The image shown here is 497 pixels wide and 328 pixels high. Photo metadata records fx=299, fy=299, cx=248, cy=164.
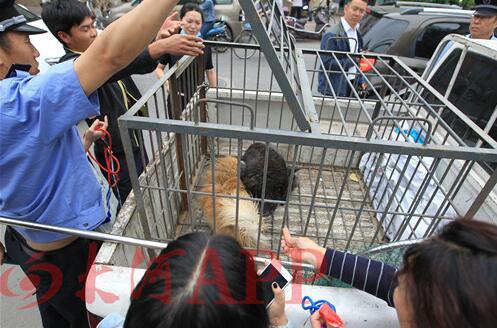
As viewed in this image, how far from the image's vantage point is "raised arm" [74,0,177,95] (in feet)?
2.52

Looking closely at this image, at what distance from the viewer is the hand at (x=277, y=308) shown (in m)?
0.98

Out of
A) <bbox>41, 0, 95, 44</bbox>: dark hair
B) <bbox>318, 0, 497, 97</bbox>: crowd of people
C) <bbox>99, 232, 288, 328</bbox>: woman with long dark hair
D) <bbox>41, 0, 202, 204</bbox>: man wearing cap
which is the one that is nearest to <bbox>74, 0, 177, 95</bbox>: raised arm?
<bbox>99, 232, 288, 328</bbox>: woman with long dark hair

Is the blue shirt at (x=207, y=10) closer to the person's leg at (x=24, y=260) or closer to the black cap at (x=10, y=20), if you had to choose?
the black cap at (x=10, y=20)

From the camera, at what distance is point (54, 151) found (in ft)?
3.41

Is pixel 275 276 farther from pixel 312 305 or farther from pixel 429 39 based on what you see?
pixel 429 39

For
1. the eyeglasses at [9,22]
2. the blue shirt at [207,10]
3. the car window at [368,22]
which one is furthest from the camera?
the blue shirt at [207,10]

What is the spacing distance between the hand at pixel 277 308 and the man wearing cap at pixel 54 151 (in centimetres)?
79

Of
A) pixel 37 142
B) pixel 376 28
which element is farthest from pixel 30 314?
pixel 376 28

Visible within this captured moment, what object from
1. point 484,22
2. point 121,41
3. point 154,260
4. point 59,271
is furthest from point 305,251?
point 484,22

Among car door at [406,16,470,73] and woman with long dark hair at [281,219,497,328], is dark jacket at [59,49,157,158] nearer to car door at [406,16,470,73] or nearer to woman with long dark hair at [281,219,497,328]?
woman with long dark hair at [281,219,497,328]

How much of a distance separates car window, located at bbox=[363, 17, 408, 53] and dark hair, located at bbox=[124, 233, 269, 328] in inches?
186

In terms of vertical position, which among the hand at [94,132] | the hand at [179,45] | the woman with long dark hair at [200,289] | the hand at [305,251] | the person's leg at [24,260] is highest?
the hand at [179,45]

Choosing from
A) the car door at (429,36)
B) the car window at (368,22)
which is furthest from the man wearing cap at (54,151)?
the car window at (368,22)

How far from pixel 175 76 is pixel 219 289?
1.42 metres
